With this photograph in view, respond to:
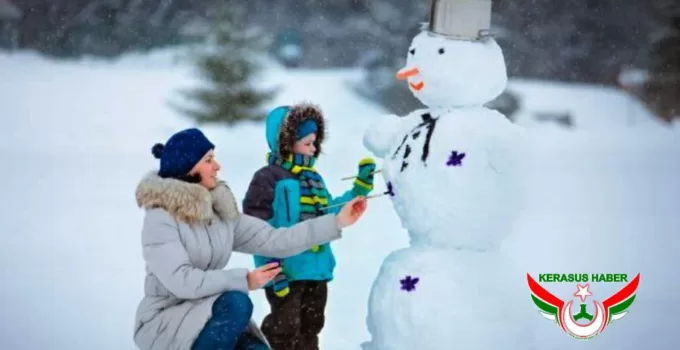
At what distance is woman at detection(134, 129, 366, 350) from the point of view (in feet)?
9.17

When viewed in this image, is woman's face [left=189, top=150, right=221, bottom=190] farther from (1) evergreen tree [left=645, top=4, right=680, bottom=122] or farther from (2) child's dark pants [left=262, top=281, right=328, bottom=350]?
(1) evergreen tree [left=645, top=4, right=680, bottom=122]

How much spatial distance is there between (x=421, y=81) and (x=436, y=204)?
1.57ft

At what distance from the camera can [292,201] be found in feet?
11.5

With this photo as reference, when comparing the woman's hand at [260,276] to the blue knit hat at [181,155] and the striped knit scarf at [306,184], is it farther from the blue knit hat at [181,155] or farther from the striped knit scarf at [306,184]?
the striped knit scarf at [306,184]

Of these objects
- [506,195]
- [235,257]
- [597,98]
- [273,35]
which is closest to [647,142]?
[597,98]

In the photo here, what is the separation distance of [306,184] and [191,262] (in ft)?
2.63

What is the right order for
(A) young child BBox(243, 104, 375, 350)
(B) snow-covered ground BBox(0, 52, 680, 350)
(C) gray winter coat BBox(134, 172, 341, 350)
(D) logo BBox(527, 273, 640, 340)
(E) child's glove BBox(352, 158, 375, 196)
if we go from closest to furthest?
(C) gray winter coat BBox(134, 172, 341, 350)
(A) young child BBox(243, 104, 375, 350)
(E) child's glove BBox(352, 158, 375, 196)
(D) logo BBox(527, 273, 640, 340)
(B) snow-covered ground BBox(0, 52, 680, 350)

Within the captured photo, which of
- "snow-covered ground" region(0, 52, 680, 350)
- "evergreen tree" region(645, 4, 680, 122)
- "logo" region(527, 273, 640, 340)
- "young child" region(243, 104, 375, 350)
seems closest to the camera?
"young child" region(243, 104, 375, 350)

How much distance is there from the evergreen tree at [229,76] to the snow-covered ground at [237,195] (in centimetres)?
23

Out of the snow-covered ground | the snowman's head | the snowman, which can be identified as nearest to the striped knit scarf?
the snowman

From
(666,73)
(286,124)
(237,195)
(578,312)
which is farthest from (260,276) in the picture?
(666,73)

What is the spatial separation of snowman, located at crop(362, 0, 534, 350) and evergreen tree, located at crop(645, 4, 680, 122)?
7.69 metres

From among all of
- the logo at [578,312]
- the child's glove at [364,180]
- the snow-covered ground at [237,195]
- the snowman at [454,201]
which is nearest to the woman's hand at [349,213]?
the snowman at [454,201]

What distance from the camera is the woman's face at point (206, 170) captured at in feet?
9.75
